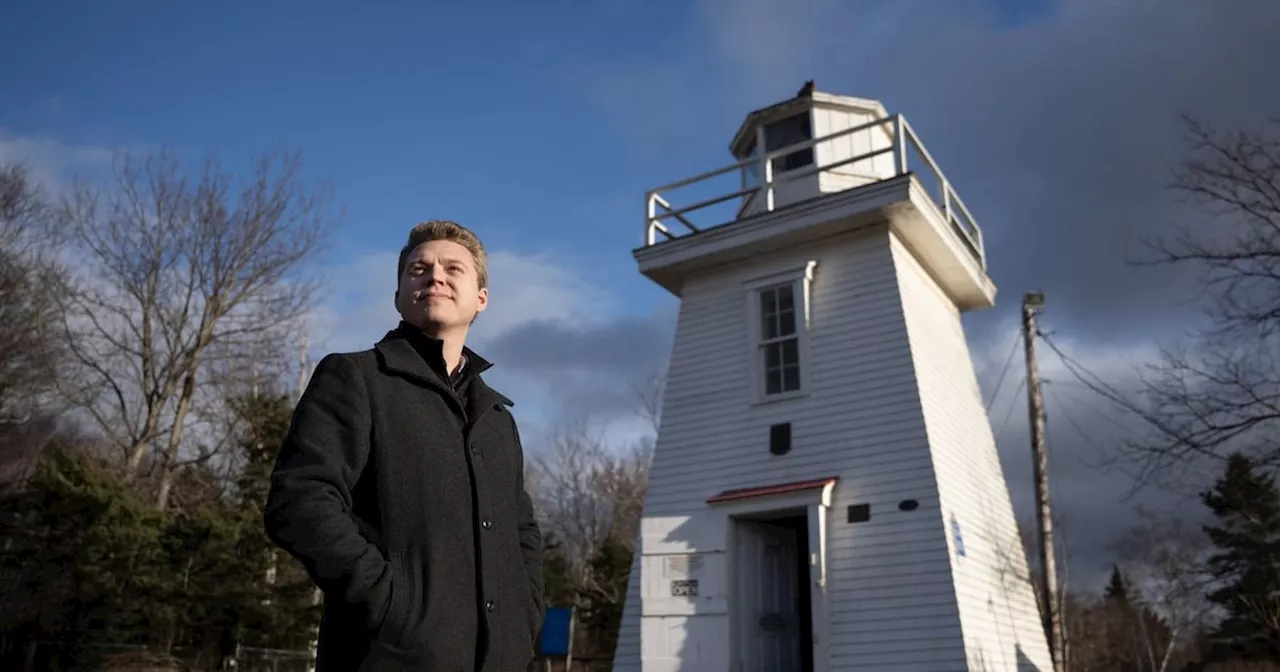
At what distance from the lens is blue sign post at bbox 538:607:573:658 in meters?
Answer: 14.0

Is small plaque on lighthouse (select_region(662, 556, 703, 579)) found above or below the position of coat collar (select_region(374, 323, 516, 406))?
above

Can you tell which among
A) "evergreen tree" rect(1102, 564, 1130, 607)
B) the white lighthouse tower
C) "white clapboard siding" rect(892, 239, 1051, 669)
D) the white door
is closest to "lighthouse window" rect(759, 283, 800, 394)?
the white lighthouse tower

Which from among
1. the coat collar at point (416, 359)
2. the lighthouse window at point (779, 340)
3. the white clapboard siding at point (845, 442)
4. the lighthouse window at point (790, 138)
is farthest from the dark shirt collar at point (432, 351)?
the lighthouse window at point (790, 138)

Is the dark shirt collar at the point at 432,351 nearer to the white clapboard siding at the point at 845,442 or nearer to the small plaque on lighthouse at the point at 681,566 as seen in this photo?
the white clapboard siding at the point at 845,442

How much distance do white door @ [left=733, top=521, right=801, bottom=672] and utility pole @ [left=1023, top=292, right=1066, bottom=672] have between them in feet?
11.0

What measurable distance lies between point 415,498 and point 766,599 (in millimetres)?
11205

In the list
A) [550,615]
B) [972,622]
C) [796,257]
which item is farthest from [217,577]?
[972,622]

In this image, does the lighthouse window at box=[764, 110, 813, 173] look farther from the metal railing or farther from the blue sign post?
the blue sign post

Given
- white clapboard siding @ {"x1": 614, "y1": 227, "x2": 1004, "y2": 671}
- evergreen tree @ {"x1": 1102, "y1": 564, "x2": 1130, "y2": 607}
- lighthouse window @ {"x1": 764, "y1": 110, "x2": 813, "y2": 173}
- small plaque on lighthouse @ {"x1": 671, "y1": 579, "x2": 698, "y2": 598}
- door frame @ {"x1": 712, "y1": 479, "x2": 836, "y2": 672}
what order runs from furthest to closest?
evergreen tree @ {"x1": 1102, "y1": 564, "x2": 1130, "y2": 607}
lighthouse window @ {"x1": 764, "y1": 110, "x2": 813, "y2": 173}
small plaque on lighthouse @ {"x1": 671, "y1": 579, "x2": 698, "y2": 598}
door frame @ {"x1": 712, "y1": 479, "x2": 836, "y2": 672}
white clapboard siding @ {"x1": 614, "y1": 227, "x2": 1004, "y2": 671}

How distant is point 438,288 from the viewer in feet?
8.78

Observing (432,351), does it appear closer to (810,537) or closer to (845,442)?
(810,537)

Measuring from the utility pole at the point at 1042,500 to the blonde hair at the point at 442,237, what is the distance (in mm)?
12327

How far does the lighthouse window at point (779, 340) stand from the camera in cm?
1304

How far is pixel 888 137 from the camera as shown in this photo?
54.4 feet
